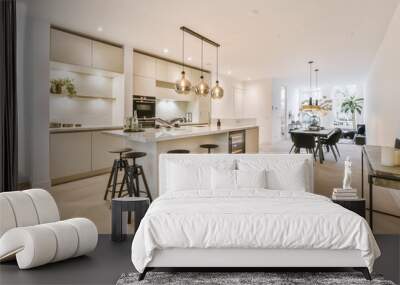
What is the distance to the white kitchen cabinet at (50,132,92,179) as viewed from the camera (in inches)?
217

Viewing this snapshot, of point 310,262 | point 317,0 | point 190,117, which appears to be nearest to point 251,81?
point 190,117

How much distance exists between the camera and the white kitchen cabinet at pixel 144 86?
736 centimetres

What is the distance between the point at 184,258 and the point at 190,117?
777 centimetres

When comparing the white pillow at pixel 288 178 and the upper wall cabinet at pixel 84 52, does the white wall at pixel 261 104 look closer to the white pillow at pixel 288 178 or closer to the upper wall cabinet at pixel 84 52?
the upper wall cabinet at pixel 84 52

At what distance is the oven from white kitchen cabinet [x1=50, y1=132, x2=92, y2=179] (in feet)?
5.30

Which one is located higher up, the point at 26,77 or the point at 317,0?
the point at 317,0

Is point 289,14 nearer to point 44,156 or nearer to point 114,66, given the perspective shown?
point 114,66

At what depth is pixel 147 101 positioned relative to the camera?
7.73m

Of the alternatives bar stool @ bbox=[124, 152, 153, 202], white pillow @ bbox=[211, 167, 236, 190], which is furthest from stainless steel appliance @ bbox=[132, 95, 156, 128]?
white pillow @ bbox=[211, 167, 236, 190]

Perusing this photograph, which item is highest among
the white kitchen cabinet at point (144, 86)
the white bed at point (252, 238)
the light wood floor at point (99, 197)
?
the white kitchen cabinet at point (144, 86)

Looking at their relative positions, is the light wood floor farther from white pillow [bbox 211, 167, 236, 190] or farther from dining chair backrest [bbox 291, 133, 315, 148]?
white pillow [bbox 211, 167, 236, 190]

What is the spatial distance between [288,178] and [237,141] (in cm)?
388

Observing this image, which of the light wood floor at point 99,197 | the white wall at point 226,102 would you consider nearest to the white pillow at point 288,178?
the light wood floor at point 99,197

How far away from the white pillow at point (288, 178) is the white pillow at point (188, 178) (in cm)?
60
